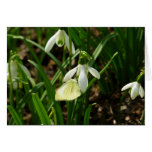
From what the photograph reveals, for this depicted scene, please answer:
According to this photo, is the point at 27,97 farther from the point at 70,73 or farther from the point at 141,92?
the point at 141,92

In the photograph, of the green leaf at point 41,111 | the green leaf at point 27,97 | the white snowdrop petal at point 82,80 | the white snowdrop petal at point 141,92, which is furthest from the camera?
the green leaf at point 27,97

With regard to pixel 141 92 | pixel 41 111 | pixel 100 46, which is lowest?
pixel 41 111

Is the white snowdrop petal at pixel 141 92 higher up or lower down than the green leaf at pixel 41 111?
higher up

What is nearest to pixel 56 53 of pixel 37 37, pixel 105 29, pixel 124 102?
pixel 37 37

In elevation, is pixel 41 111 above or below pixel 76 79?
below

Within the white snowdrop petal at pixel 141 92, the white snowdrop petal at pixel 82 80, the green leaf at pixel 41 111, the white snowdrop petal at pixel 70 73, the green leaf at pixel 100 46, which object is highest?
the green leaf at pixel 100 46

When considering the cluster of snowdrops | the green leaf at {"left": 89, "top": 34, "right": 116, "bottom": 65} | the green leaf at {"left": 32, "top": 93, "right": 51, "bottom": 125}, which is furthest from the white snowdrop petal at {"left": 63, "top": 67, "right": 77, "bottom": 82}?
the green leaf at {"left": 89, "top": 34, "right": 116, "bottom": 65}

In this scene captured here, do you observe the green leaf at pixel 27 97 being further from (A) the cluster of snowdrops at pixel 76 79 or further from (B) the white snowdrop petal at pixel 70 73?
(B) the white snowdrop petal at pixel 70 73

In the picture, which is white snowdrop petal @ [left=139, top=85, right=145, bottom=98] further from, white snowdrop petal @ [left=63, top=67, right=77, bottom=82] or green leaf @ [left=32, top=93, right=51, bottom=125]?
green leaf @ [left=32, top=93, right=51, bottom=125]

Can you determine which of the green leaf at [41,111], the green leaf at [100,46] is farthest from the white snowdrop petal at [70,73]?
the green leaf at [100,46]

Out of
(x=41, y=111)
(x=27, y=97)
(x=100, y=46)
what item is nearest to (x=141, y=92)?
(x=100, y=46)
